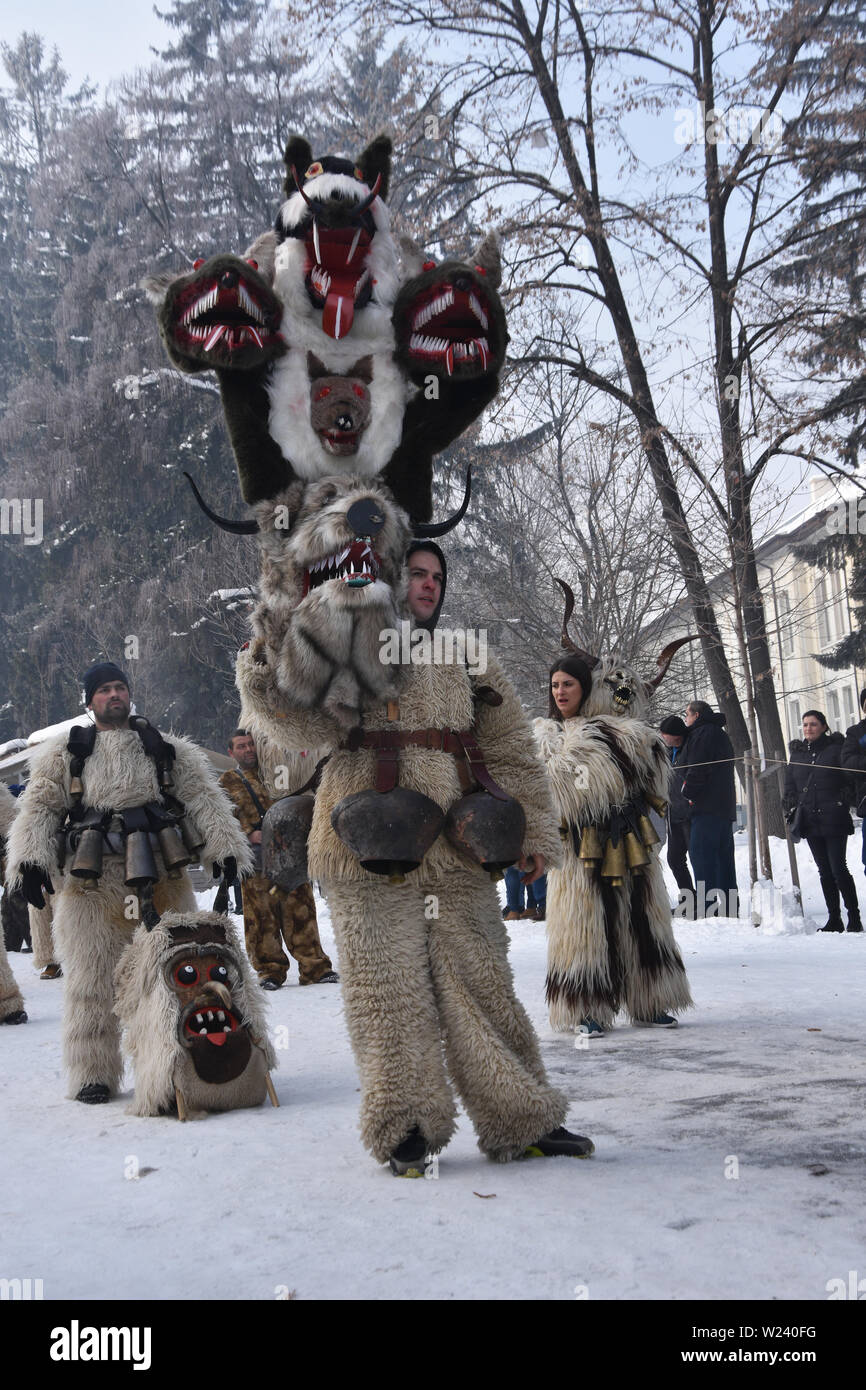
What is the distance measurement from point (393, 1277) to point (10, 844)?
3.28 metres

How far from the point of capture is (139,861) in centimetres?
517

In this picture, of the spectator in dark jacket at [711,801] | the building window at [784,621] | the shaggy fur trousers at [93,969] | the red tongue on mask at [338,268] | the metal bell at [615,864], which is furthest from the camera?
the building window at [784,621]

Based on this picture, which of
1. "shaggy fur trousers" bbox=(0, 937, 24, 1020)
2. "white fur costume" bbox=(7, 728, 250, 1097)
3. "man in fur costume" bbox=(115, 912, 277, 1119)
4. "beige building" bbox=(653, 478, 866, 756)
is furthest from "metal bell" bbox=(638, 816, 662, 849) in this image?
"beige building" bbox=(653, 478, 866, 756)

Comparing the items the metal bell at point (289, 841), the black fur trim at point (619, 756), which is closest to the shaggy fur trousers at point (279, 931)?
the black fur trim at point (619, 756)

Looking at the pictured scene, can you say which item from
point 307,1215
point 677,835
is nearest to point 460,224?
point 677,835

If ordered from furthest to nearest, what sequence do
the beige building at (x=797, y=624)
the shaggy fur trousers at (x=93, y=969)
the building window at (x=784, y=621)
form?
the beige building at (x=797, y=624), the building window at (x=784, y=621), the shaggy fur trousers at (x=93, y=969)

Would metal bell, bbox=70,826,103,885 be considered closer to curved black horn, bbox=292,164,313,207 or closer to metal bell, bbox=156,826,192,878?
metal bell, bbox=156,826,192,878

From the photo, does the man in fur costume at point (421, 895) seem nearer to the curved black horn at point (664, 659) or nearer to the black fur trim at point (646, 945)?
the black fur trim at point (646, 945)

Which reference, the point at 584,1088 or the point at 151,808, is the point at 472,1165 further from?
the point at 151,808

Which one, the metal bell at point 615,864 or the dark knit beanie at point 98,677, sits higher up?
the dark knit beanie at point 98,677

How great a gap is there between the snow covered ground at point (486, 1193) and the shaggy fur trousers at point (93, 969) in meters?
0.18

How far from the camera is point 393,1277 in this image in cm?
271

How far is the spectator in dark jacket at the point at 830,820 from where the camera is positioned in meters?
9.75

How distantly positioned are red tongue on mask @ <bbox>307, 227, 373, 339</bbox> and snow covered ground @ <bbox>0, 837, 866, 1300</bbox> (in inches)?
105
